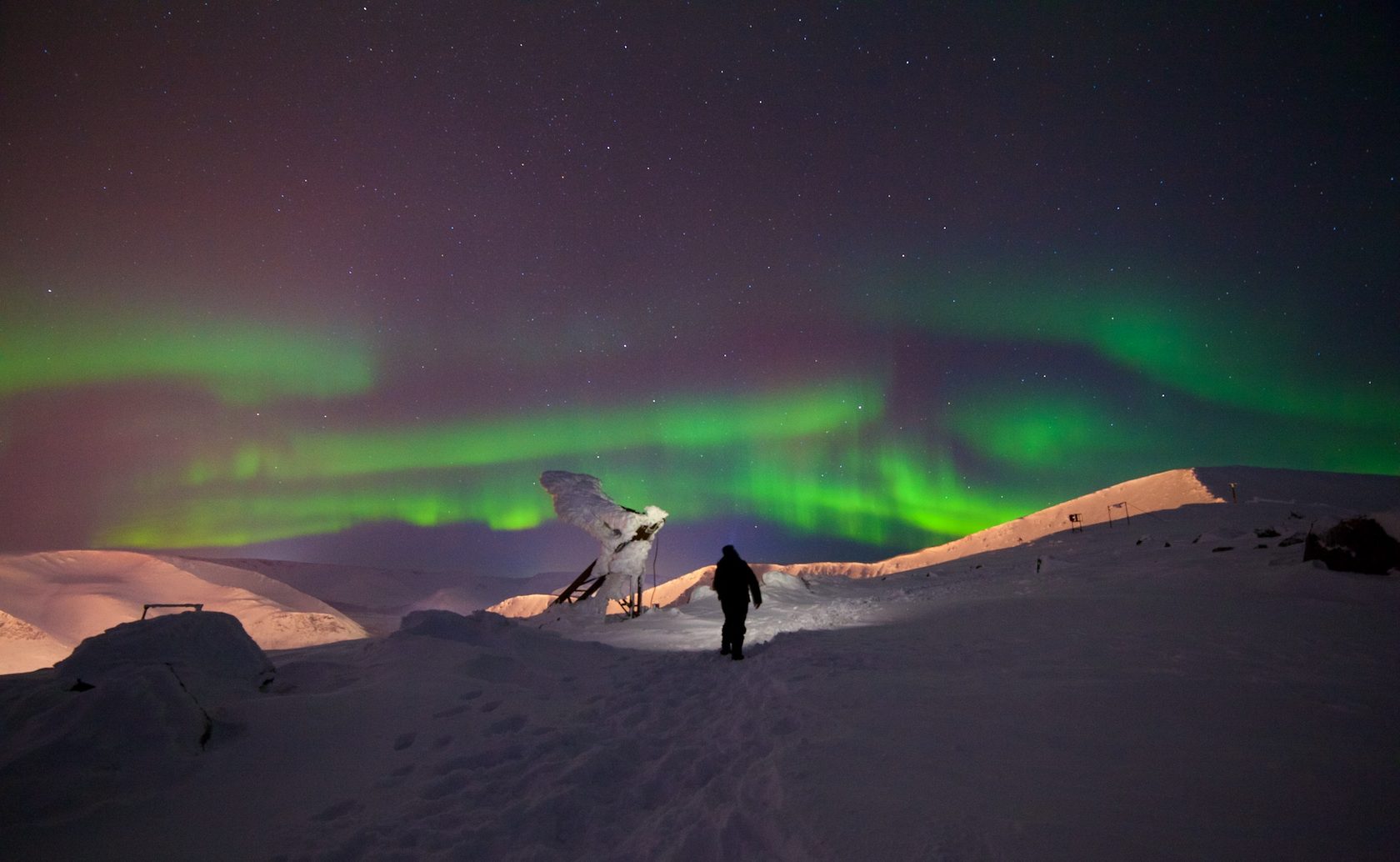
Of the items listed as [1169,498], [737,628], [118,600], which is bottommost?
[118,600]

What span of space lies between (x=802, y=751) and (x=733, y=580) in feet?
19.3

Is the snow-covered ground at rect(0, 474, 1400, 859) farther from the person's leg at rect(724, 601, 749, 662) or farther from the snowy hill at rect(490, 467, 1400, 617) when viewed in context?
the snowy hill at rect(490, 467, 1400, 617)

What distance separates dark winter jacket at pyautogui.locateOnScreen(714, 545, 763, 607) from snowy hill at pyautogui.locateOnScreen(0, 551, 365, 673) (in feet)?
112

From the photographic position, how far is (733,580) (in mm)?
10234

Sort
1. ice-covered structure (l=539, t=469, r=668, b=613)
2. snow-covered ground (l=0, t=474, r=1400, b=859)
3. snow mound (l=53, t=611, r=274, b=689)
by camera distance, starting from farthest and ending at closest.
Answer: ice-covered structure (l=539, t=469, r=668, b=613), snow mound (l=53, t=611, r=274, b=689), snow-covered ground (l=0, t=474, r=1400, b=859)

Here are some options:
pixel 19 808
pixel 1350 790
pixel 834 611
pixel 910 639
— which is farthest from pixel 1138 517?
pixel 19 808

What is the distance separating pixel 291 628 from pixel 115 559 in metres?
29.4

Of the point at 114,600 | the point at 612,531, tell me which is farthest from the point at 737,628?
the point at 114,600

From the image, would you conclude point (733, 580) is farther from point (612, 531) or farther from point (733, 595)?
point (612, 531)

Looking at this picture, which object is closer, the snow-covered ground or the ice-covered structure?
the snow-covered ground

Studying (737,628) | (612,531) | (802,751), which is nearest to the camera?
(802,751)

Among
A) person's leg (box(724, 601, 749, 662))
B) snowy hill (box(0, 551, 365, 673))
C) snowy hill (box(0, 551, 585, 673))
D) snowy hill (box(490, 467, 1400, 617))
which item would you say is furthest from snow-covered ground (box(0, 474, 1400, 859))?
snowy hill (box(0, 551, 365, 673))

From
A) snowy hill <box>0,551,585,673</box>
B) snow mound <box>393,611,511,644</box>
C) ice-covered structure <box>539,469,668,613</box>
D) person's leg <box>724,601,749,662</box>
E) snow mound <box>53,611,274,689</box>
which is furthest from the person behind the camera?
snowy hill <box>0,551,585,673</box>

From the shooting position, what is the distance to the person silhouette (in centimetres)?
980
